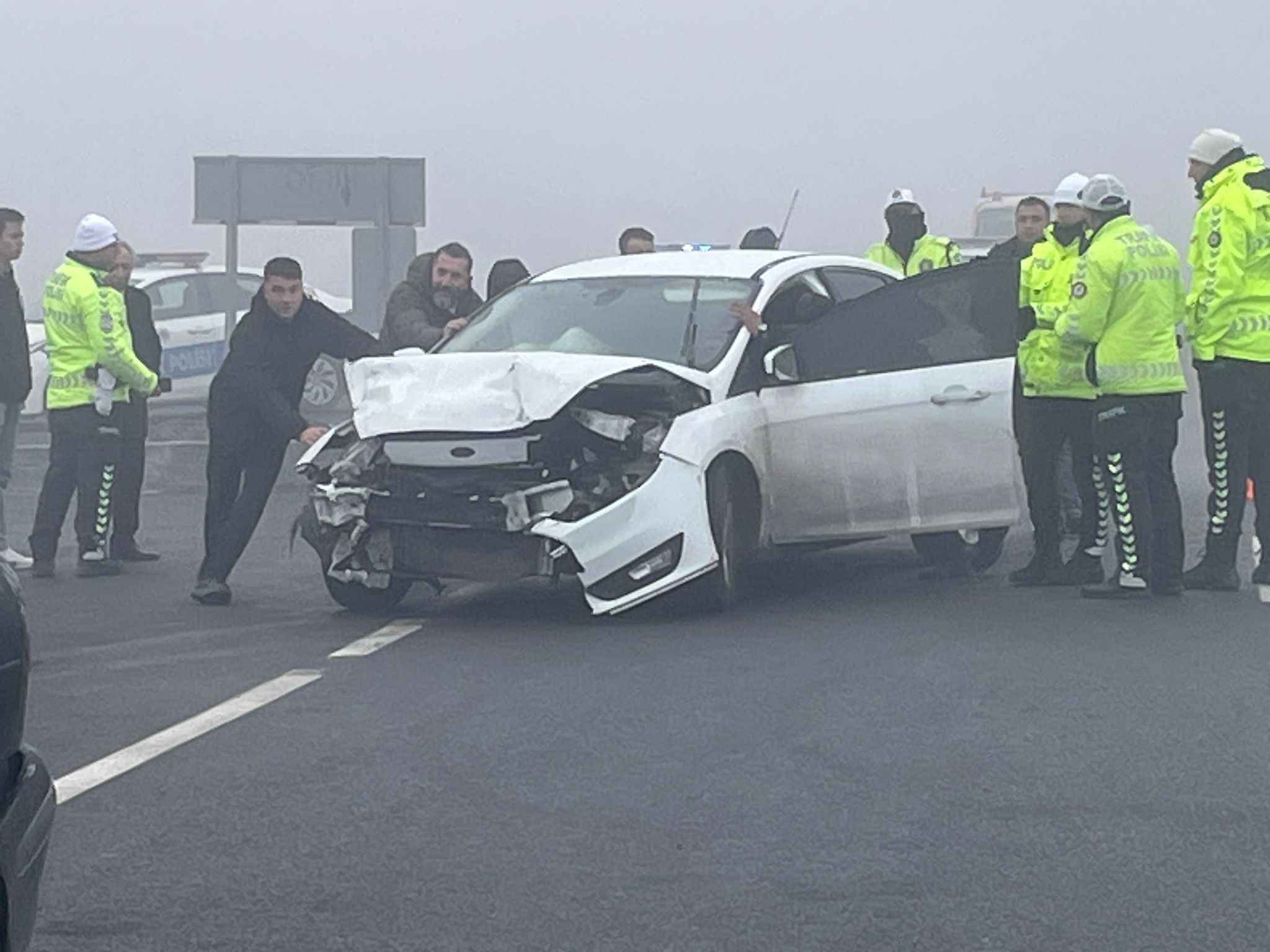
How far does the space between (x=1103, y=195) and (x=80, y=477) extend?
5531 mm

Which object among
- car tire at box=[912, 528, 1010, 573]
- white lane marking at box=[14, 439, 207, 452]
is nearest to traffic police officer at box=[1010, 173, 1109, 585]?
car tire at box=[912, 528, 1010, 573]

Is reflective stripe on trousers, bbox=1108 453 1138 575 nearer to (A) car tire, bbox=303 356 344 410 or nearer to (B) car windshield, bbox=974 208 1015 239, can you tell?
(A) car tire, bbox=303 356 344 410

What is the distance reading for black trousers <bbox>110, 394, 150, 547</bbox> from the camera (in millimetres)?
13164

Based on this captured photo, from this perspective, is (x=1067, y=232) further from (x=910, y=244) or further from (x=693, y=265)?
(x=910, y=244)

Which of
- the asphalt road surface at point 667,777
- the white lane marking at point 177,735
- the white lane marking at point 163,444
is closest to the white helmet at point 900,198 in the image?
the asphalt road surface at point 667,777

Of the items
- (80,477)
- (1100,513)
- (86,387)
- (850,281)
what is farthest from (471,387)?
(80,477)

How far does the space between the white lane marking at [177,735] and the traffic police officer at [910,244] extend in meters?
5.99

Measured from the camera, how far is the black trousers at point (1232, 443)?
10992 millimetres

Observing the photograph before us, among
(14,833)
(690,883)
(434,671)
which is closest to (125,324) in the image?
(434,671)

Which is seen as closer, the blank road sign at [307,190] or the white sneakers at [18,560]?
the white sneakers at [18,560]

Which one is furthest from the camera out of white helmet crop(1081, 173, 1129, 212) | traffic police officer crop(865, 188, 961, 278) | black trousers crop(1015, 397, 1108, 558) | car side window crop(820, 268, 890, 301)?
traffic police officer crop(865, 188, 961, 278)

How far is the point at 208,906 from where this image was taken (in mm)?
5102

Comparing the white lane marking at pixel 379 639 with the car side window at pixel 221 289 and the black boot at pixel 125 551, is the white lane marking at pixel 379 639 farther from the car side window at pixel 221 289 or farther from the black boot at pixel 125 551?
the car side window at pixel 221 289

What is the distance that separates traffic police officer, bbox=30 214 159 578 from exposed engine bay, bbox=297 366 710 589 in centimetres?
303
